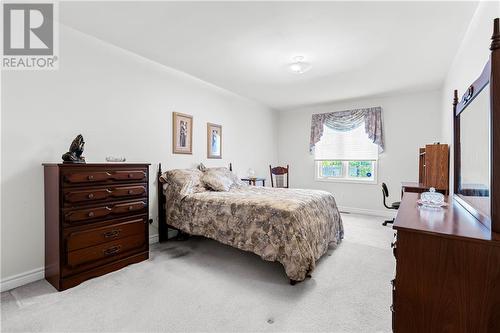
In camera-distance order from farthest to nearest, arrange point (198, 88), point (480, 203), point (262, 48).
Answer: point (198, 88) < point (262, 48) < point (480, 203)

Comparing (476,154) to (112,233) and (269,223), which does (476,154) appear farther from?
(112,233)

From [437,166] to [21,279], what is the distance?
477cm

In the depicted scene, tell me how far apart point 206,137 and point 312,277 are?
276 centimetres

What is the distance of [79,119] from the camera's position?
256 cm

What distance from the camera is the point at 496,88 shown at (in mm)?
938

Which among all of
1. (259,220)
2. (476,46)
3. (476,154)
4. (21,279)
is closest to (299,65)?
(476,46)

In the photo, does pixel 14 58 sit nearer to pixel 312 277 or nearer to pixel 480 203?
pixel 312 277

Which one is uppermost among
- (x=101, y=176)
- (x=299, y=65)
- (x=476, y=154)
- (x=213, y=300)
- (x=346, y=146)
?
(x=299, y=65)

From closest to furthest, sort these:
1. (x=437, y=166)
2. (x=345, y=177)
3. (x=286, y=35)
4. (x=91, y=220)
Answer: (x=91, y=220) → (x=286, y=35) → (x=437, y=166) → (x=345, y=177)

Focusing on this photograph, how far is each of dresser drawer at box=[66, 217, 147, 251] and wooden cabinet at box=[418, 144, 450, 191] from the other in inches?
144

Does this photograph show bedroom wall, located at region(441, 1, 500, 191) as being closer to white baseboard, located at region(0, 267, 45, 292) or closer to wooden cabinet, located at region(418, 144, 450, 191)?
wooden cabinet, located at region(418, 144, 450, 191)

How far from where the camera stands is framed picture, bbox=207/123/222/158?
163 inches

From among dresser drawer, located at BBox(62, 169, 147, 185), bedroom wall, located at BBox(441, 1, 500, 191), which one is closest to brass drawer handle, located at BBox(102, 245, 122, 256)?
dresser drawer, located at BBox(62, 169, 147, 185)

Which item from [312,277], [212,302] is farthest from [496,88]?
[212,302]
